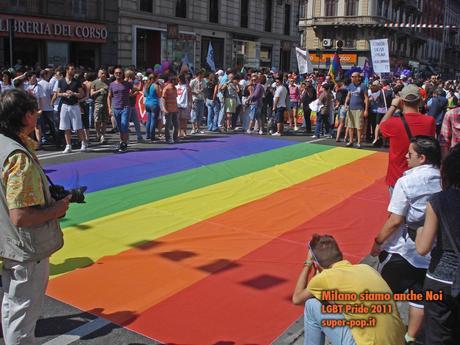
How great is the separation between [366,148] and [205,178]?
20.2ft

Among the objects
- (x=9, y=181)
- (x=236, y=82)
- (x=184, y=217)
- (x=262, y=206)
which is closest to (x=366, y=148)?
(x=236, y=82)

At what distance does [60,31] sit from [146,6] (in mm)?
7172

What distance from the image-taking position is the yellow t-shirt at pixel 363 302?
9.18ft

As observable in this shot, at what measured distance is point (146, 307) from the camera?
4.48m

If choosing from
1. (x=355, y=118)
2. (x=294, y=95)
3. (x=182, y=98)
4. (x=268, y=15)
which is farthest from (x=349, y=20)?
(x=182, y=98)

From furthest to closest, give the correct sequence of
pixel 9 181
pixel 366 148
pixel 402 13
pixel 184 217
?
pixel 402 13, pixel 366 148, pixel 184 217, pixel 9 181

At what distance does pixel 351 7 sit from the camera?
6519 centimetres

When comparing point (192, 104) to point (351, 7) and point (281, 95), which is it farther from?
point (351, 7)

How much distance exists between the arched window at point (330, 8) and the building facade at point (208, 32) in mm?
22011

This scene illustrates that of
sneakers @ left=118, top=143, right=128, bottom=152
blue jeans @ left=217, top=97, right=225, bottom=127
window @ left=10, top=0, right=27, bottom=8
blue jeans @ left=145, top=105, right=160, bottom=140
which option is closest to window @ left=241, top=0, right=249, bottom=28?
window @ left=10, top=0, right=27, bottom=8

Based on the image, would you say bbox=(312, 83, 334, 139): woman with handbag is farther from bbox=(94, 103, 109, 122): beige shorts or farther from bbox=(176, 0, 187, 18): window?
bbox=(176, 0, 187, 18): window

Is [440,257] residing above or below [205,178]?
above

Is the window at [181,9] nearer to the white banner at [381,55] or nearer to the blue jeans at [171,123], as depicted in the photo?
the white banner at [381,55]

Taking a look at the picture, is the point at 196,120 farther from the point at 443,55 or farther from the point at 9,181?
the point at 443,55
